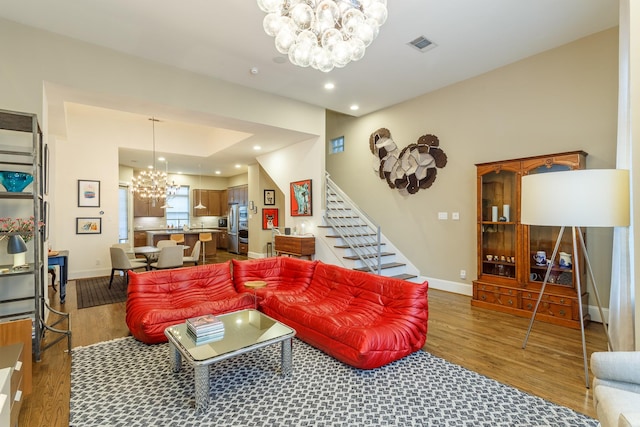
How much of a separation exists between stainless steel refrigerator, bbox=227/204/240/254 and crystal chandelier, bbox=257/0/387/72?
27.5 ft

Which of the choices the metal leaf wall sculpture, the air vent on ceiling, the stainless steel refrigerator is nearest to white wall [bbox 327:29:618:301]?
the metal leaf wall sculpture

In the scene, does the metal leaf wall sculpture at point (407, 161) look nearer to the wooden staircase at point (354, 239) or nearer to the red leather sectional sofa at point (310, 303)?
the wooden staircase at point (354, 239)

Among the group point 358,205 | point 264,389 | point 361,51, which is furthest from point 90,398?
point 358,205

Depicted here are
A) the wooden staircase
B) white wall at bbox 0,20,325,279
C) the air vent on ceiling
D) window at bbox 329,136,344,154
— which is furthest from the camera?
window at bbox 329,136,344,154

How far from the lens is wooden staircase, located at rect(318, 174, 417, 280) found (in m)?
5.66

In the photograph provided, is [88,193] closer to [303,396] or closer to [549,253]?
[303,396]

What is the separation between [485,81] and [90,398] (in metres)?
6.11

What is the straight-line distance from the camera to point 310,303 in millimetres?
3490

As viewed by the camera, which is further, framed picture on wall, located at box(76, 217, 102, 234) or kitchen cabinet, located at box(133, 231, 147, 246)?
kitchen cabinet, located at box(133, 231, 147, 246)

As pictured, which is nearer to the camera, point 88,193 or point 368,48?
point 368,48

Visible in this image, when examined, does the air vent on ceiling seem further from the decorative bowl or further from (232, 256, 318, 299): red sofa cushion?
the decorative bowl

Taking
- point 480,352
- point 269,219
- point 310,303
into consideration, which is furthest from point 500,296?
point 269,219

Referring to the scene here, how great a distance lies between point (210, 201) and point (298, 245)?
7.22 m

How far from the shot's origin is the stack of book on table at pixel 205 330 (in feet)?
7.93
